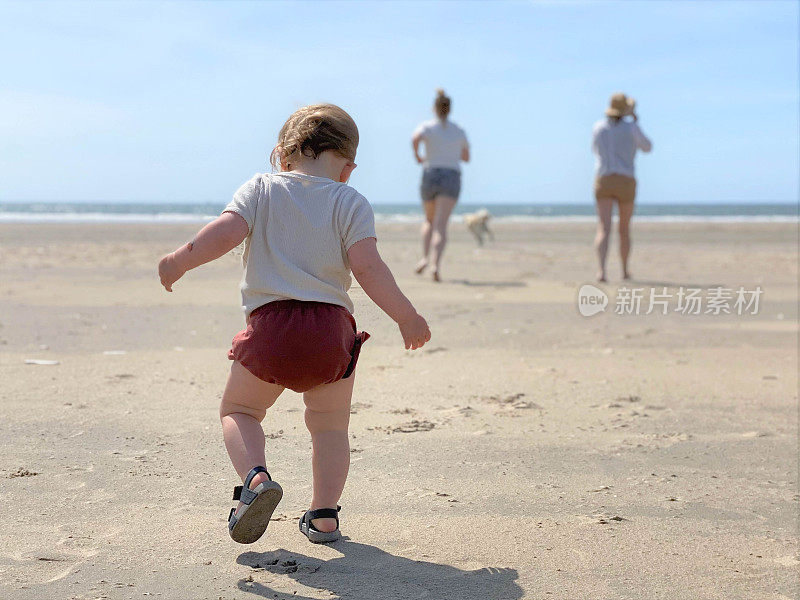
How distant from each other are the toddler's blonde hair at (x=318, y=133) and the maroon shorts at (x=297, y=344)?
0.45m

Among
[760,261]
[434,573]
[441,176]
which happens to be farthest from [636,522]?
[760,261]

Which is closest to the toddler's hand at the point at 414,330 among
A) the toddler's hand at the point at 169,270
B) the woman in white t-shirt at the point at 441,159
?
the toddler's hand at the point at 169,270

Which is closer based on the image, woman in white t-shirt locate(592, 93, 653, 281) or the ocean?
woman in white t-shirt locate(592, 93, 653, 281)

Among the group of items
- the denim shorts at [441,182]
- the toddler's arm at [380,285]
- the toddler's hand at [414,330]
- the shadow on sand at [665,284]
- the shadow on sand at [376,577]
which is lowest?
the shadow on sand at [376,577]

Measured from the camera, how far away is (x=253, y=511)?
7.55ft

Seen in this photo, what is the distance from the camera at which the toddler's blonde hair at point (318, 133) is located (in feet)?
8.39

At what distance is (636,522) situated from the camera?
Result: 2.74 m

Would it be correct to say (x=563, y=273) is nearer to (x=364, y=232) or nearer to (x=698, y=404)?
(x=698, y=404)

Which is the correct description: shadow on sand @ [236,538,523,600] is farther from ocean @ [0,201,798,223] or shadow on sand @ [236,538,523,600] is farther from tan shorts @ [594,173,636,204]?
ocean @ [0,201,798,223]

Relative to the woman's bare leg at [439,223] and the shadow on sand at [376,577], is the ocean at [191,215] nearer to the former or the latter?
the woman's bare leg at [439,223]

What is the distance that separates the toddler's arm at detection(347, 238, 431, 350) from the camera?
2459mm

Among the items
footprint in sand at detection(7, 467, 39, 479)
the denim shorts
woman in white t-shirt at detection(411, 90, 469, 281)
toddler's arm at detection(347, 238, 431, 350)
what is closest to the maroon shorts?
toddler's arm at detection(347, 238, 431, 350)

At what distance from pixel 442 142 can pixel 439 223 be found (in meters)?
0.81

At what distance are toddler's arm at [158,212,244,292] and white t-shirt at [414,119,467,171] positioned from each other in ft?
22.5
